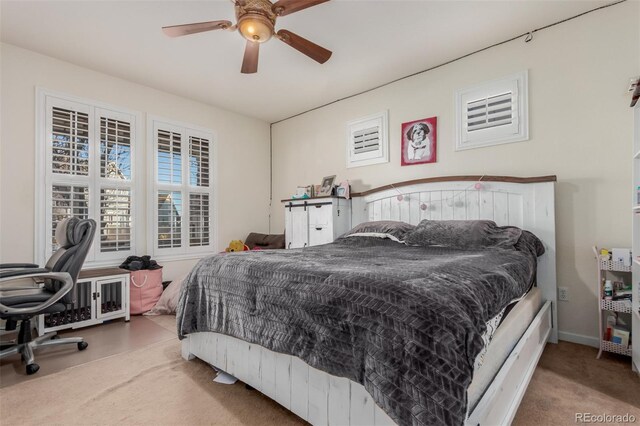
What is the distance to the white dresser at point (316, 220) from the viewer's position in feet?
12.1

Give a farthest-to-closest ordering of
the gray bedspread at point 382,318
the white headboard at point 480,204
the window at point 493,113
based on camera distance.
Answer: the window at point 493,113, the white headboard at point 480,204, the gray bedspread at point 382,318

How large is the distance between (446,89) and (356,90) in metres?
1.13

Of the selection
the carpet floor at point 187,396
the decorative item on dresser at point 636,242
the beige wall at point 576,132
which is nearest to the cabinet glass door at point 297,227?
the beige wall at point 576,132

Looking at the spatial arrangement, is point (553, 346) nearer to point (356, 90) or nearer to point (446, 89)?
point (446, 89)

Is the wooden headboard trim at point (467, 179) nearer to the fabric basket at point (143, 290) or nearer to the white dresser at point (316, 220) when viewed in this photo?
the white dresser at point (316, 220)

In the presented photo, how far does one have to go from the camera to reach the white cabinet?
2809 mm

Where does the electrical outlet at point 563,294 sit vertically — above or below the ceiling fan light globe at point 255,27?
below

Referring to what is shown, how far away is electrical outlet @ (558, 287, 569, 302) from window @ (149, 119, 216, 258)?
4.01 metres

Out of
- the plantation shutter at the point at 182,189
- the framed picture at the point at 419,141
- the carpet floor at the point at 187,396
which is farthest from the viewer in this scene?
the plantation shutter at the point at 182,189

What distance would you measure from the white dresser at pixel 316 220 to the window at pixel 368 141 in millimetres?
596

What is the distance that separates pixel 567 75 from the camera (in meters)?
2.59

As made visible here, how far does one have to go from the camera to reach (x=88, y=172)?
3352mm

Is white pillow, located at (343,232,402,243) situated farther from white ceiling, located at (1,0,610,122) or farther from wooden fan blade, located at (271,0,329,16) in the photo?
wooden fan blade, located at (271,0,329,16)

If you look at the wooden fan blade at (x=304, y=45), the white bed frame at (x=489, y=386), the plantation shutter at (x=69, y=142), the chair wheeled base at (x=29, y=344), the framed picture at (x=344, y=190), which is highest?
the wooden fan blade at (x=304, y=45)
